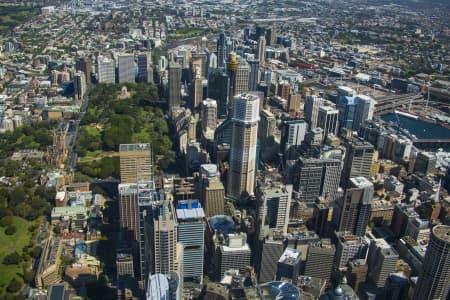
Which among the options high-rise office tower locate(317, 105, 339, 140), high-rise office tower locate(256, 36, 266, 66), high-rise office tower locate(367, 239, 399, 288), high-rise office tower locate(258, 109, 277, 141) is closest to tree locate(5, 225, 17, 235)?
high-rise office tower locate(258, 109, 277, 141)

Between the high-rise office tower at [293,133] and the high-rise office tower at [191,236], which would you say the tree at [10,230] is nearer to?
the high-rise office tower at [191,236]

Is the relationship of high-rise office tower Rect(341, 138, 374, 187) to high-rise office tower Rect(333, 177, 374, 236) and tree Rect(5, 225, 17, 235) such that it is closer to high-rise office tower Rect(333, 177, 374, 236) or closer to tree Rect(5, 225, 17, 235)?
high-rise office tower Rect(333, 177, 374, 236)

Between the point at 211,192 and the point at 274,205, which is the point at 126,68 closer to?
the point at 211,192

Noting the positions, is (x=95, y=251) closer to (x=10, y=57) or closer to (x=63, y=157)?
(x=63, y=157)

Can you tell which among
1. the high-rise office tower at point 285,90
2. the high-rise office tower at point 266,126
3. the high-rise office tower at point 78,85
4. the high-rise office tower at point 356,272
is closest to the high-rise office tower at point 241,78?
the high-rise office tower at point 266,126

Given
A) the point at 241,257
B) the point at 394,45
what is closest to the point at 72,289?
the point at 241,257

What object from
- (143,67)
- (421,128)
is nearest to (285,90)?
(421,128)
